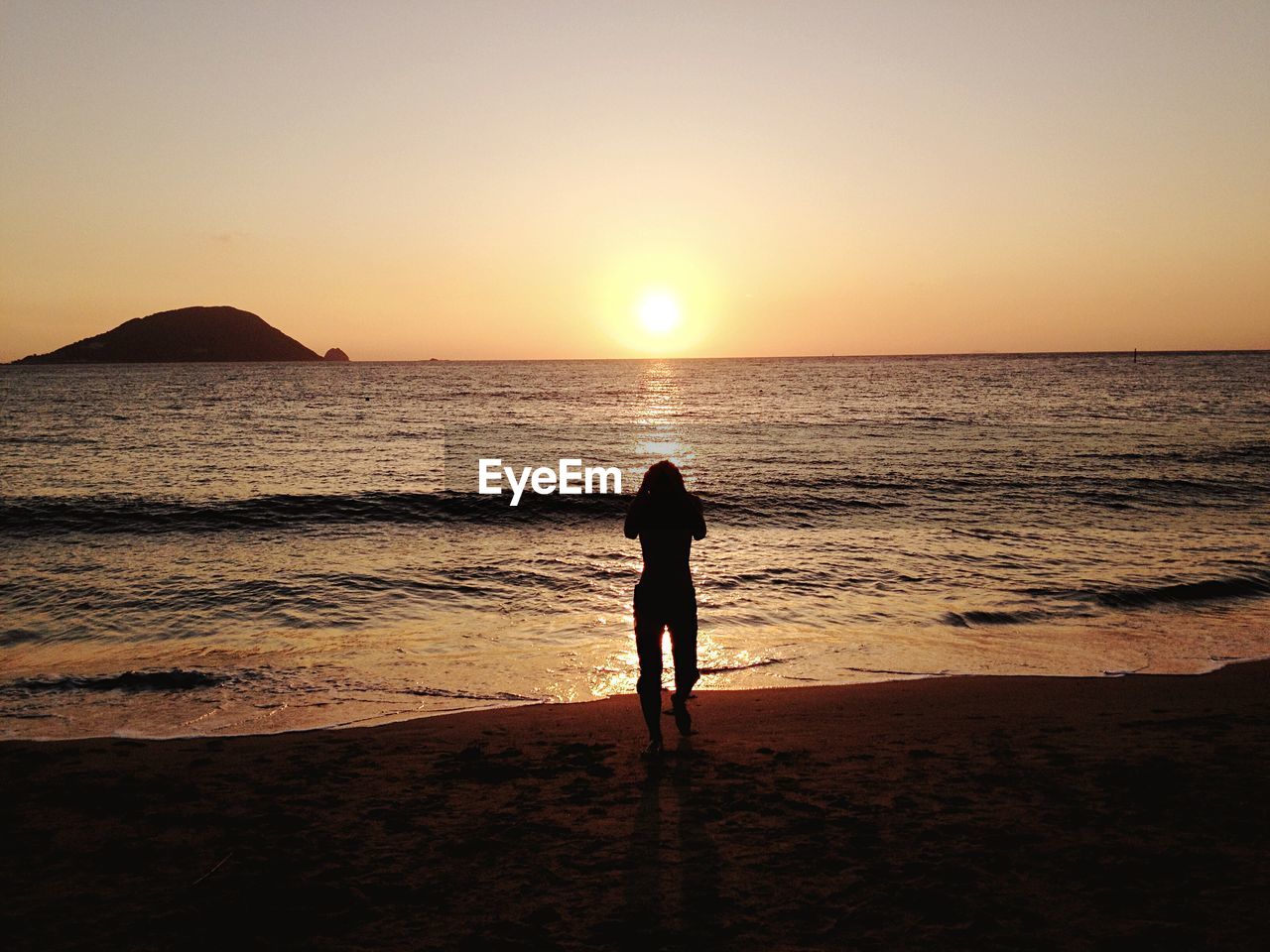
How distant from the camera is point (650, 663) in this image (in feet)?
21.8

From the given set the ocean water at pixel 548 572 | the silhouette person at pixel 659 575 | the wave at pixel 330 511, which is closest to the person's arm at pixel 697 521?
the silhouette person at pixel 659 575

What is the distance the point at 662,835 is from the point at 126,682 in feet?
23.2

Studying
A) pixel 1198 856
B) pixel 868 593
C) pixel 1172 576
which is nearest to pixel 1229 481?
pixel 1172 576

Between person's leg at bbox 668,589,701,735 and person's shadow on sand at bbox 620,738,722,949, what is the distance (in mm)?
800

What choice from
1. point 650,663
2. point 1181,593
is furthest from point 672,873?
point 1181,593

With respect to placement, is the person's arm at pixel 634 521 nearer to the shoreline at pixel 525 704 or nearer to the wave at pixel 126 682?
the shoreline at pixel 525 704

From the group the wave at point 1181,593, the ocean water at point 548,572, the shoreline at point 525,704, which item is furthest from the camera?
the wave at point 1181,593

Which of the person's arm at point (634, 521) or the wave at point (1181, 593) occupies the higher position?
the person's arm at point (634, 521)

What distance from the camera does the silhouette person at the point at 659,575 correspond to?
6637 mm

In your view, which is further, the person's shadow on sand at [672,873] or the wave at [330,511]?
the wave at [330,511]

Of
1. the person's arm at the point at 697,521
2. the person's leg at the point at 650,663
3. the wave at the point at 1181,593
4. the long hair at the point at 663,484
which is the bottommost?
the wave at the point at 1181,593

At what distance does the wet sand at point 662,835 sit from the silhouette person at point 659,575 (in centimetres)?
65

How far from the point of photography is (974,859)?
467 cm

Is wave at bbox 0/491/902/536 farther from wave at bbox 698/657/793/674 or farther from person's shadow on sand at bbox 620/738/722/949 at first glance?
person's shadow on sand at bbox 620/738/722/949
